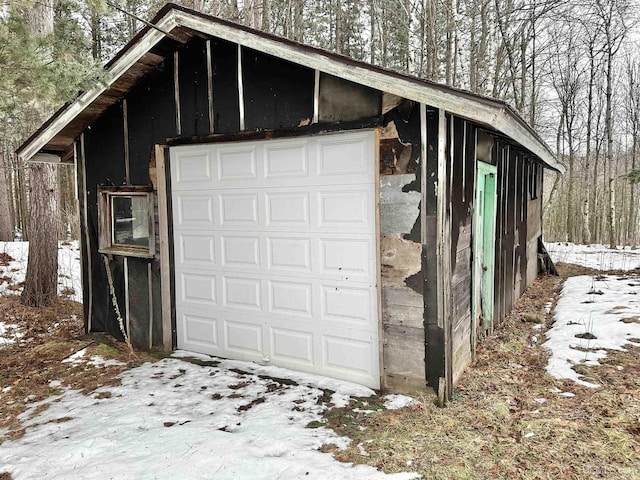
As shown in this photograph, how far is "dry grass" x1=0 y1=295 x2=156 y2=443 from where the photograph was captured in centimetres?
425

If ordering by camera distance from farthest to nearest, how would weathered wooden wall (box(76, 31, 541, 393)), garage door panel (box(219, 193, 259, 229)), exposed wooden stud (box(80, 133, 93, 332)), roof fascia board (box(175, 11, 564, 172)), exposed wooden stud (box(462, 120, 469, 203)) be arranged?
exposed wooden stud (box(80, 133, 93, 332)) → garage door panel (box(219, 193, 259, 229)) → exposed wooden stud (box(462, 120, 469, 203)) → weathered wooden wall (box(76, 31, 541, 393)) → roof fascia board (box(175, 11, 564, 172))

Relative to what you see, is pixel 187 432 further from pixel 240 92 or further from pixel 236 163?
pixel 240 92

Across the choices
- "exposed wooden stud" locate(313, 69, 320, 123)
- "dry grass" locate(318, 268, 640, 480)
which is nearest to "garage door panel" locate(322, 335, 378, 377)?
"dry grass" locate(318, 268, 640, 480)

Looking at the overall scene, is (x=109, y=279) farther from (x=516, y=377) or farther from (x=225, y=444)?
(x=516, y=377)

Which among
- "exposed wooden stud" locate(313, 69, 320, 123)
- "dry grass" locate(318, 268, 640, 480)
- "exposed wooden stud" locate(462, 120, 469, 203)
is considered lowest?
"dry grass" locate(318, 268, 640, 480)

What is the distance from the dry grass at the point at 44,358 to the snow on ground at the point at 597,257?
36.1 ft

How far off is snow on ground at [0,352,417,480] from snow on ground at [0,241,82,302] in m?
4.84

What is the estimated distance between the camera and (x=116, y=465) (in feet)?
9.78

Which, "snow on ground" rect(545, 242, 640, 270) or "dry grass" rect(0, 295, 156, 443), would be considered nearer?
"dry grass" rect(0, 295, 156, 443)

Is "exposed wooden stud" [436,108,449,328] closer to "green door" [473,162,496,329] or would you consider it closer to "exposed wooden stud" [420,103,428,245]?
"exposed wooden stud" [420,103,428,245]

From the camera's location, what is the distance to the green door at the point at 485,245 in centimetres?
511

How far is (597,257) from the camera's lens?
12.5m

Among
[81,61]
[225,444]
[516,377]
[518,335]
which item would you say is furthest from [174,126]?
[518,335]

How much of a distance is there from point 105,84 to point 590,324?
665 cm
